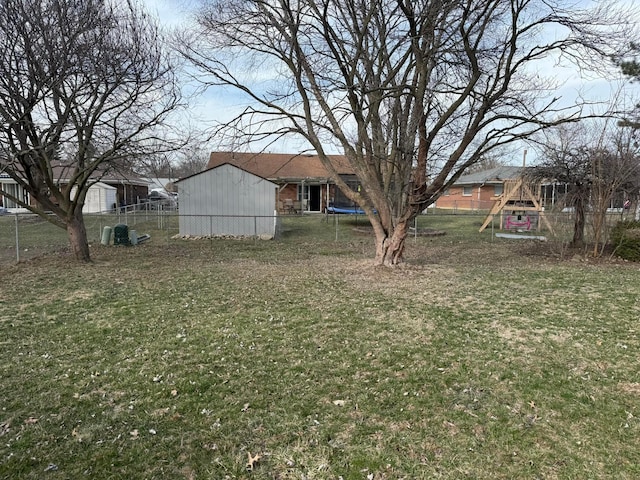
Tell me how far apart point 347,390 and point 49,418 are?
2421 millimetres

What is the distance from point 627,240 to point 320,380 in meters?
10.8

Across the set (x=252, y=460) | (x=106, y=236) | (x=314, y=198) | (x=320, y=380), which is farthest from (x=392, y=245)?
(x=314, y=198)

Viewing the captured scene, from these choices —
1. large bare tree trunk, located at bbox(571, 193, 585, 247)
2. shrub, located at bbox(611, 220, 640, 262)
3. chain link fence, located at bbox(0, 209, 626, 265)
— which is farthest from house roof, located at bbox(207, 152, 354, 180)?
shrub, located at bbox(611, 220, 640, 262)

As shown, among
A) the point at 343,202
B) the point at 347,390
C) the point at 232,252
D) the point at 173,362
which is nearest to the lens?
the point at 347,390

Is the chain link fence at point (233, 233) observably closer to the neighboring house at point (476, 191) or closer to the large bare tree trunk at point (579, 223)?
the large bare tree trunk at point (579, 223)

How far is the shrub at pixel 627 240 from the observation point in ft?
35.1

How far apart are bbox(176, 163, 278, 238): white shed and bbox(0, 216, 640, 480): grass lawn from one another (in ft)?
30.5

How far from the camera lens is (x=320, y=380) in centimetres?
388

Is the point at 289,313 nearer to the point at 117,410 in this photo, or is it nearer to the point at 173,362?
the point at 173,362

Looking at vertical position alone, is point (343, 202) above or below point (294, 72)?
below

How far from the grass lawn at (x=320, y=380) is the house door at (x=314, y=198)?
77.1 ft

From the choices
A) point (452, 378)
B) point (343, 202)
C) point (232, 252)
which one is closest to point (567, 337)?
point (452, 378)

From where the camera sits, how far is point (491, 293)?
7.18 metres

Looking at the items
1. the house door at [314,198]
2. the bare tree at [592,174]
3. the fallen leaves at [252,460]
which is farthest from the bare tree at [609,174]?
the house door at [314,198]
